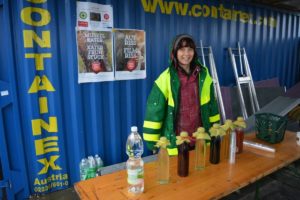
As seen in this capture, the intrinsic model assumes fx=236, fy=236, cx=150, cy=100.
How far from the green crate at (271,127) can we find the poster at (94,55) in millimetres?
1682

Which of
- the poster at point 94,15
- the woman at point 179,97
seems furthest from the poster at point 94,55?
the woman at point 179,97

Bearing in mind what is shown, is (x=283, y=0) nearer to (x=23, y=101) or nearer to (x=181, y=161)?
(x=181, y=161)

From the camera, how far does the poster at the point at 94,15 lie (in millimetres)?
2523

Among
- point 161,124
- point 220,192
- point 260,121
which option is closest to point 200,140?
point 220,192

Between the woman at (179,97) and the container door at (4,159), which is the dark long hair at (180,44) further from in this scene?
the container door at (4,159)

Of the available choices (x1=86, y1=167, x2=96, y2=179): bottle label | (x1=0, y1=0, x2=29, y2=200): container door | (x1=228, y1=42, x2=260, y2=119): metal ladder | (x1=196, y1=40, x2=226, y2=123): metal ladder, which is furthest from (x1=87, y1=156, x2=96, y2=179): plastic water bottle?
(x1=228, y1=42, x2=260, y2=119): metal ladder

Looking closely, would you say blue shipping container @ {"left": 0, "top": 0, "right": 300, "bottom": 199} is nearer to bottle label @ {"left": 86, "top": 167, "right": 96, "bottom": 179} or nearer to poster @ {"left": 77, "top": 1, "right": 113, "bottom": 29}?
poster @ {"left": 77, "top": 1, "right": 113, "bottom": 29}

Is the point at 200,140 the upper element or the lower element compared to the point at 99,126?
upper

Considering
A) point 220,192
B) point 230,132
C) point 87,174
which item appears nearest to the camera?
point 220,192

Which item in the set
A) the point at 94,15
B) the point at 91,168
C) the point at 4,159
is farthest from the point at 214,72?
the point at 4,159

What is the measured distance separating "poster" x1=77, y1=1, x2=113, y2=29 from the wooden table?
1743 mm

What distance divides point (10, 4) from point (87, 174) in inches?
74.9

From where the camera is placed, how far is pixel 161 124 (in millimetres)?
1913

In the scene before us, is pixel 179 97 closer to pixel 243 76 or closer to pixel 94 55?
pixel 94 55
